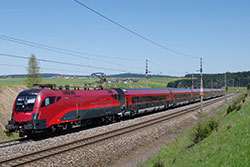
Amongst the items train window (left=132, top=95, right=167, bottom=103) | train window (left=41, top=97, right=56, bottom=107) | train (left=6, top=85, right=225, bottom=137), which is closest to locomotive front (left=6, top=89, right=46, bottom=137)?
train (left=6, top=85, right=225, bottom=137)

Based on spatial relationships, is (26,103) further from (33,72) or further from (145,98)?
(33,72)

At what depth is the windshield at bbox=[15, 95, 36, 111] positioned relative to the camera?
1874 centimetres

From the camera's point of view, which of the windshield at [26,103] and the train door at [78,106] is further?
the train door at [78,106]

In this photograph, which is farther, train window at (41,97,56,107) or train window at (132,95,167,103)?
train window at (132,95,167,103)

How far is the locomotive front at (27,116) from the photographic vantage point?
18219 millimetres

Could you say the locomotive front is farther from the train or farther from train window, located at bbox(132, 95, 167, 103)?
train window, located at bbox(132, 95, 167, 103)

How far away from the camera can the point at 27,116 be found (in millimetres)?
18422

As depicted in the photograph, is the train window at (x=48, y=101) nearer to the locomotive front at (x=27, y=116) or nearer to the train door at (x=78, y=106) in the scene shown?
the locomotive front at (x=27, y=116)

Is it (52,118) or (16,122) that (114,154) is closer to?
(52,118)

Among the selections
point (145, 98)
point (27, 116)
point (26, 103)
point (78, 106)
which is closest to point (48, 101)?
point (26, 103)

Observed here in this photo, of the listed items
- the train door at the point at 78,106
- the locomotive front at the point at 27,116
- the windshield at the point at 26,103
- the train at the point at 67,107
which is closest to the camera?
the locomotive front at the point at 27,116

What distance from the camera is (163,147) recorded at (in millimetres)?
20672

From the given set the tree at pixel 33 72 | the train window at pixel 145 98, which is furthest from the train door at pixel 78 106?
the tree at pixel 33 72

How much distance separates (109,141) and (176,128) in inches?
471
